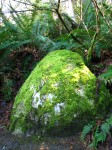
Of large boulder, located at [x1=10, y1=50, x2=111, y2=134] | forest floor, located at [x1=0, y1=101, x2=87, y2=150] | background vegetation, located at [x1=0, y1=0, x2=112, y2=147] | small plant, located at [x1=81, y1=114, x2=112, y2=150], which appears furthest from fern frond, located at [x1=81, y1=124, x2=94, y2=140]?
background vegetation, located at [x1=0, y1=0, x2=112, y2=147]

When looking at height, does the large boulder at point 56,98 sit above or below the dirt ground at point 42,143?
above

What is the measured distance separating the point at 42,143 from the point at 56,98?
71 centimetres

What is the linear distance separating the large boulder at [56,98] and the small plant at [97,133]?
0.33m

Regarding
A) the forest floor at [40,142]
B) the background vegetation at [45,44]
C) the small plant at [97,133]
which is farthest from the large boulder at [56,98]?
the background vegetation at [45,44]

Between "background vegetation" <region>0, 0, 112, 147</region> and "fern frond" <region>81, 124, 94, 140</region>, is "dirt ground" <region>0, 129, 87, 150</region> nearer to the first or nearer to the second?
"fern frond" <region>81, 124, 94, 140</region>

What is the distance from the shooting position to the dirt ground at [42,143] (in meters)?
3.48

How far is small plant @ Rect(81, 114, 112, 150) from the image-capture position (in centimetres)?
321

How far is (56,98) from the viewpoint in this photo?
12.9 ft

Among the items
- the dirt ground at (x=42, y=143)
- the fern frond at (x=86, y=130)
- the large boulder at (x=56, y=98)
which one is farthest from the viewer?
the large boulder at (x=56, y=98)

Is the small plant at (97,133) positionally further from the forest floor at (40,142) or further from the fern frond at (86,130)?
the forest floor at (40,142)

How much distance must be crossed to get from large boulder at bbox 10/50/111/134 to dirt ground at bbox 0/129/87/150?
0.17 metres

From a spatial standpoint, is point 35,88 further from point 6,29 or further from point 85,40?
point 6,29

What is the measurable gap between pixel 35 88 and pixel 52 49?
143 cm

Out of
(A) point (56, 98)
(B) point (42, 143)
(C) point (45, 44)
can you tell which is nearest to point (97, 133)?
(B) point (42, 143)
